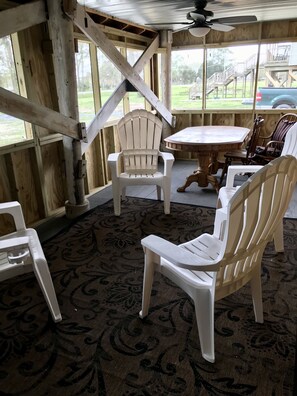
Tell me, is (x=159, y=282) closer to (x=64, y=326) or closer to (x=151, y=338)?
(x=151, y=338)

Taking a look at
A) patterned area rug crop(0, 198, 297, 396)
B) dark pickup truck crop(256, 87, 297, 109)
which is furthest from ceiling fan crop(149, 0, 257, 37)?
patterned area rug crop(0, 198, 297, 396)

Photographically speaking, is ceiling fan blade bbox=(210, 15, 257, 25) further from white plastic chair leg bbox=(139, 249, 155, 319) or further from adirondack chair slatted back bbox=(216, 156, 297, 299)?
white plastic chair leg bbox=(139, 249, 155, 319)

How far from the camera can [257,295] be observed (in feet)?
5.89

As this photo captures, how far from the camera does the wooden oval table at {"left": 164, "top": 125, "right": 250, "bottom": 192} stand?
144 inches

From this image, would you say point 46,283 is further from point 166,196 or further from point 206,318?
point 166,196

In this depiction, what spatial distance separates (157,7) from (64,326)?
3.53 m

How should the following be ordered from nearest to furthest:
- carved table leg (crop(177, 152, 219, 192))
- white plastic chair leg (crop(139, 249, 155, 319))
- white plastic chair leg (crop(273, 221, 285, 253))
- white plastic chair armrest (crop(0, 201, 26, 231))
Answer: white plastic chair leg (crop(139, 249, 155, 319))
white plastic chair armrest (crop(0, 201, 26, 231))
white plastic chair leg (crop(273, 221, 285, 253))
carved table leg (crop(177, 152, 219, 192))

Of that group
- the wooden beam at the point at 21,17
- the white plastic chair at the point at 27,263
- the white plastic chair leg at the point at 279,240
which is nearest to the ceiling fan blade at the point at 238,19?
the wooden beam at the point at 21,17

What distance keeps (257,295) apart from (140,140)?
2.36 metres

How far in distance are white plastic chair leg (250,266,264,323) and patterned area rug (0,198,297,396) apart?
0.17 ft

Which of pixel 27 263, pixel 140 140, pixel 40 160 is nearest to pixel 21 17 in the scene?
pixel 40 160

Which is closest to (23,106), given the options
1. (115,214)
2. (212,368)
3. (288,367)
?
(115,214)

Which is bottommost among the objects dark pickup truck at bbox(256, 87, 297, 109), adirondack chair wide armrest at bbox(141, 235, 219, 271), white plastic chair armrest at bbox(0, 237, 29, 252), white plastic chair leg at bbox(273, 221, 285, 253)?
white plastic chair leg at bbox(273, 221, 285, 253)

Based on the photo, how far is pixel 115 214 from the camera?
3.42m
